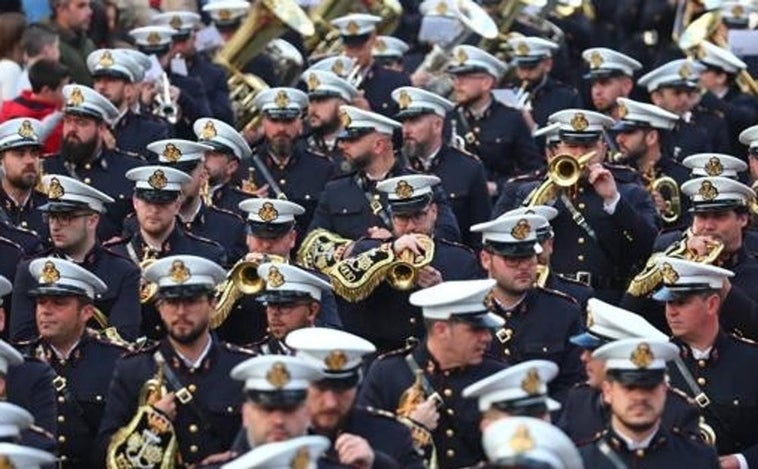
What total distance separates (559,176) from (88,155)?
3574 mm

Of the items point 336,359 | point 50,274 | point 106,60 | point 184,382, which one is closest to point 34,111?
point 106,60

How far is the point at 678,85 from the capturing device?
81.6 feet

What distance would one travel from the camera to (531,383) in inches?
555

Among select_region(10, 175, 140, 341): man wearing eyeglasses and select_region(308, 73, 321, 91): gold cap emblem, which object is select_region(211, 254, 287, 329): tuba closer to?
select_region(10, 175, 140, 341): man wearing eyeglasses

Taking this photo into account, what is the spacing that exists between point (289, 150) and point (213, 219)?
2.41 m

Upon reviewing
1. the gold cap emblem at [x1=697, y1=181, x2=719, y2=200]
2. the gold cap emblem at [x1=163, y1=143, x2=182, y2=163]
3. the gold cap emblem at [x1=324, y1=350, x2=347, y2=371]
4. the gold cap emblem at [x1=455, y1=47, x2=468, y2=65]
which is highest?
the gold cap emblem at [x1=324, y1=350, x2=347, y2=371]

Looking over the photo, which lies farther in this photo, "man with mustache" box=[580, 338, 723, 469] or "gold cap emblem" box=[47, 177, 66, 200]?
"gold cap emblem" box=[47, 177, 66, 200]

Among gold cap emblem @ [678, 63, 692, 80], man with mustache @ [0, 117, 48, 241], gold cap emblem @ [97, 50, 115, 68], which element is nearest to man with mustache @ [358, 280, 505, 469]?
man with mustache @ [0, 117, 48, 241]

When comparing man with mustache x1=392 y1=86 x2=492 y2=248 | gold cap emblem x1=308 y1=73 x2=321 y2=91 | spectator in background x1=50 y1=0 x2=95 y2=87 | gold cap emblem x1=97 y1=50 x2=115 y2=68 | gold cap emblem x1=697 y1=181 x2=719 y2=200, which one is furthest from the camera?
spectator in background x1=50 y1=0 x2=95 y2=87

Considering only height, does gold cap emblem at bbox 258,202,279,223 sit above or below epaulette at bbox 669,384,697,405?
below

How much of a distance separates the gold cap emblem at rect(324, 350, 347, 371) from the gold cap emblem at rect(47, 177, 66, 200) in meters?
4.60

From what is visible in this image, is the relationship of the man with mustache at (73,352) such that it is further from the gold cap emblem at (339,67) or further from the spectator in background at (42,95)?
the gold cap emblem at (339,67)

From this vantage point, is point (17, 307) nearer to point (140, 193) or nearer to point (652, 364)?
point (140, 193)

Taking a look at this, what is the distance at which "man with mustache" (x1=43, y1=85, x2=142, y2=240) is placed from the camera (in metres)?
21.5
